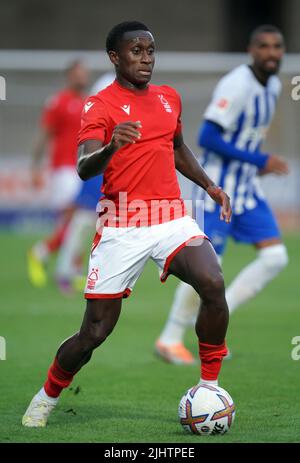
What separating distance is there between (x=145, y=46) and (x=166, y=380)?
2.77 m

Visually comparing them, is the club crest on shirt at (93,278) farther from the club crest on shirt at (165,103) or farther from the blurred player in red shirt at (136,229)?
the club crest on shirt at (165,103)

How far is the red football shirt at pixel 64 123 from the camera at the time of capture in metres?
14.5

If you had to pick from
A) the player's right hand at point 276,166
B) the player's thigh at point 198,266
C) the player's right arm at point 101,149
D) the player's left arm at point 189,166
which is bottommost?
the player's thigh at point 198,266

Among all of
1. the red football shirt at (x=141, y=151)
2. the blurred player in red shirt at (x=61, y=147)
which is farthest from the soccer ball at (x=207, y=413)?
the blurred player in red shirt at (x=61, y=147)

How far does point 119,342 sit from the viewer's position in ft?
31.9

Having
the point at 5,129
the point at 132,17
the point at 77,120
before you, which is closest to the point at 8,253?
the point at 77,120

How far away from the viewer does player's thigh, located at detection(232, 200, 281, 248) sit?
29.3 feet

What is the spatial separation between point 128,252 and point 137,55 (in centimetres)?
116

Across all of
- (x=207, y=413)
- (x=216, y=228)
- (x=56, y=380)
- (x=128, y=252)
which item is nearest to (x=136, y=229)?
(x=128, y=252)

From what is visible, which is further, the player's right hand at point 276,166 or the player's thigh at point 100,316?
the player's right hand at point 276,166

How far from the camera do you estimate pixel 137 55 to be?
6234 mm

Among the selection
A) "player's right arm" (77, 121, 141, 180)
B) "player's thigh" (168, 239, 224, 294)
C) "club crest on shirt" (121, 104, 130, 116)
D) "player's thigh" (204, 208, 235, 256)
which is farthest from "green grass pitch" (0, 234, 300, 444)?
"club crest on shirt" (121, 104, 130, 116)

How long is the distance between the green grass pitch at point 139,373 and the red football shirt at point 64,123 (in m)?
2.33

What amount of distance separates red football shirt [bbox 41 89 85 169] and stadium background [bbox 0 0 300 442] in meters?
1.78
